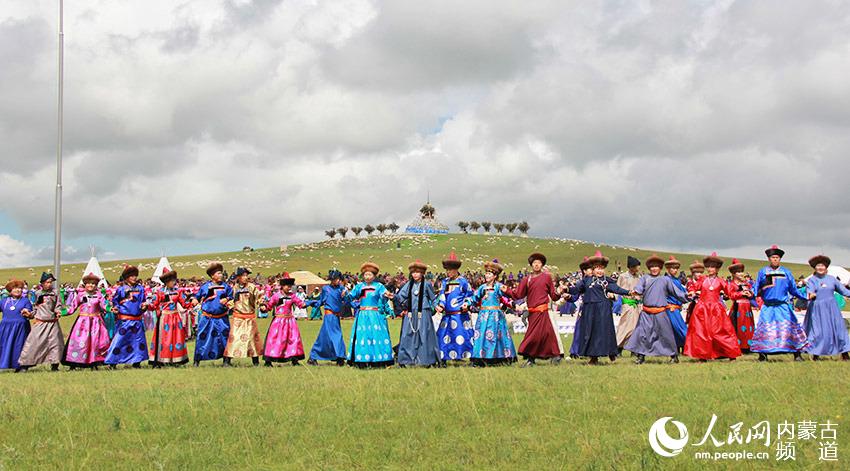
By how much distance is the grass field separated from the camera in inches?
308

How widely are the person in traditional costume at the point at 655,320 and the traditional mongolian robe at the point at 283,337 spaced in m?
7.50

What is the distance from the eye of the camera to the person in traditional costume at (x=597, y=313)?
16906 millimetres

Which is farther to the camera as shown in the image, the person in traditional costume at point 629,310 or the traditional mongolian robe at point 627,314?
the traditional mongolian robe at point 627,314

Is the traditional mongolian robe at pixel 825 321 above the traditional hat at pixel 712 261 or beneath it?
beneath

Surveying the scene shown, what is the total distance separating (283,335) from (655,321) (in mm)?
8370

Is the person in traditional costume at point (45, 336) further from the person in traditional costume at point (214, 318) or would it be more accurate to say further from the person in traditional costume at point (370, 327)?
the person in traditional costume at point (370, 327)

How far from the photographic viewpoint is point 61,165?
953 inches

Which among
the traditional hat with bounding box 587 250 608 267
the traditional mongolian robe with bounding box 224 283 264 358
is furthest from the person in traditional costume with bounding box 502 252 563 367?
the traditional mongolian robe with bounding box 224 283 264 358

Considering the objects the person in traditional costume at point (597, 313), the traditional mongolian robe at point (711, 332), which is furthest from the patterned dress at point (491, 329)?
the traditional mongolian robe at point (711, 332)

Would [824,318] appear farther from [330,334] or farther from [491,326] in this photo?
[330,334]

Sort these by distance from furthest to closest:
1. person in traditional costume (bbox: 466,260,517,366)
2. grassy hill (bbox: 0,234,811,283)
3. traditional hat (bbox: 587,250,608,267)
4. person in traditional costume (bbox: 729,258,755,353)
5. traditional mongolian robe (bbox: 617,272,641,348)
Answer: grassy hill (bbox: 0,234,811,283) → traditional mongolian robe (bbox: 617,272,641,348) → person in traditional costume (bbox: 729,258,755,353) → traditional hat (bbox: 587,250,608,267) → person in traditional costume (bbox: 466,260,517,366)

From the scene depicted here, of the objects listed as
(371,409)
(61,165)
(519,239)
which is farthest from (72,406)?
(519,239)

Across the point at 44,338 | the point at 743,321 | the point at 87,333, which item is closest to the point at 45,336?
the point at 44,338

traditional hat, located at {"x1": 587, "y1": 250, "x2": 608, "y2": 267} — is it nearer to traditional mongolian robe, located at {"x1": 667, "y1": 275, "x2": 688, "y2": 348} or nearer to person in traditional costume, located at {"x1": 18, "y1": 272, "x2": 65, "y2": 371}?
traditional mongolian robe, located at {"x1": 667, "y1": 275, "x2": 688, "y2": 348}
